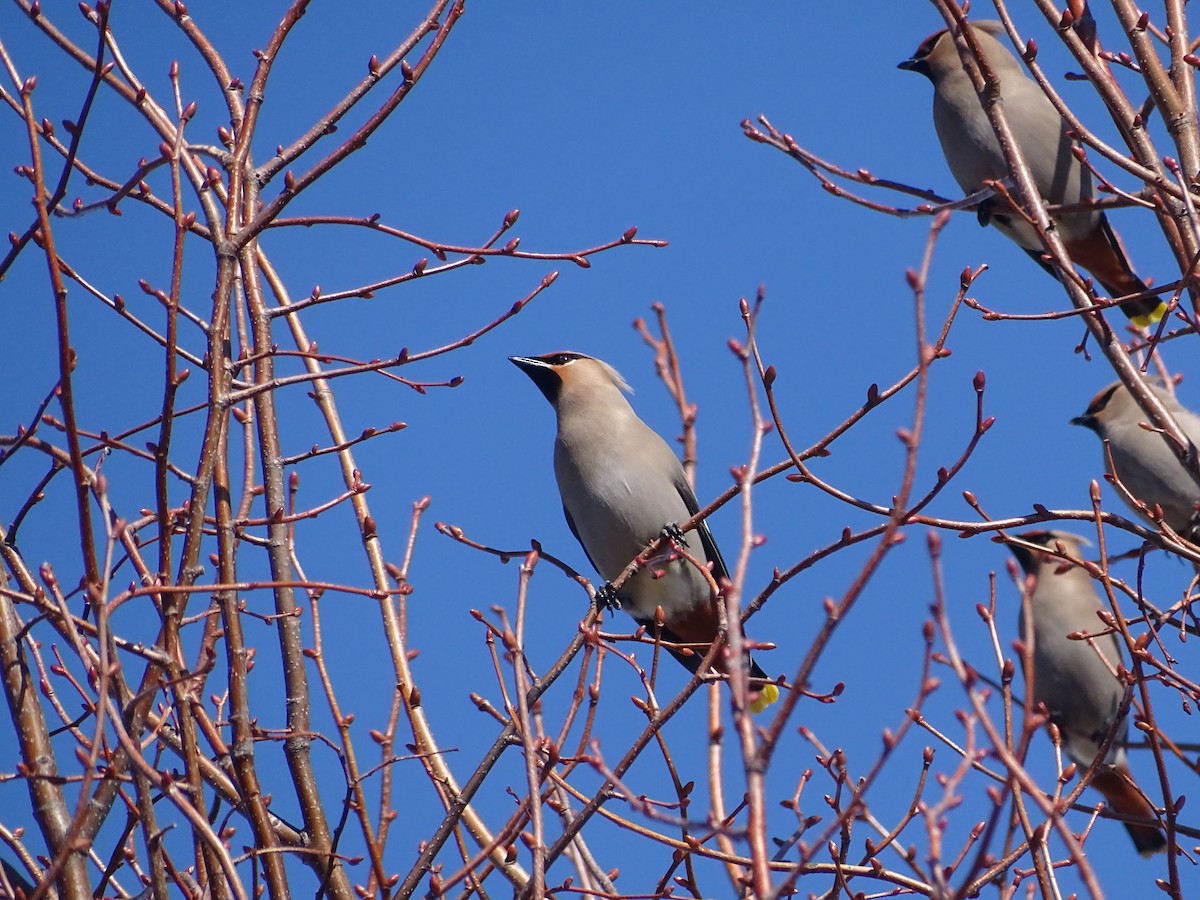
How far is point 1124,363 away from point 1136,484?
243 centimetres

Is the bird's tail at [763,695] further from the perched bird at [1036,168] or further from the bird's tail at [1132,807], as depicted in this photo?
the perched bird at [1036,168]

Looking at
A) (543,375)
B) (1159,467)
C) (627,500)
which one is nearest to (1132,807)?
(1159,467)

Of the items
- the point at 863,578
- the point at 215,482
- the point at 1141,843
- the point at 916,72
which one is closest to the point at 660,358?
the point at 215,482

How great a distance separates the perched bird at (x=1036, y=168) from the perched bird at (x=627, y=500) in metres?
1.35

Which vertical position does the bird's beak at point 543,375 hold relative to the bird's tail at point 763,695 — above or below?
above

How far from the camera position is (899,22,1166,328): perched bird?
4.57 metres

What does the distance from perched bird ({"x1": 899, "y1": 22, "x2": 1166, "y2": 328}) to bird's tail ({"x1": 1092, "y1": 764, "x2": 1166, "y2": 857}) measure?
1530mm

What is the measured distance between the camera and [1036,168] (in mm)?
4727

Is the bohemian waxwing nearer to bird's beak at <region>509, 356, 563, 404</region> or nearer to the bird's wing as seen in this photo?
the bird's wing

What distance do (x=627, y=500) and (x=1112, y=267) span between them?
1747mm

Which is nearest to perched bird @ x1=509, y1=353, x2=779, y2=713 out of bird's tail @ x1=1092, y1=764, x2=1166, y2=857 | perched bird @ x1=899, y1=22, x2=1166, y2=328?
bird's tail @ x1=1092, y1=764, x2=1166, y2=857

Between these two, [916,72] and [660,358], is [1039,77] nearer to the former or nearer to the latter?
[660,358]

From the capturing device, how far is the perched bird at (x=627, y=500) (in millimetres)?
4660

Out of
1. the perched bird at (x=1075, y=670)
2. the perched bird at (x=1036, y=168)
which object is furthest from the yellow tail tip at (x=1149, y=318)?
the perched bird at (x=1075, y=670)
